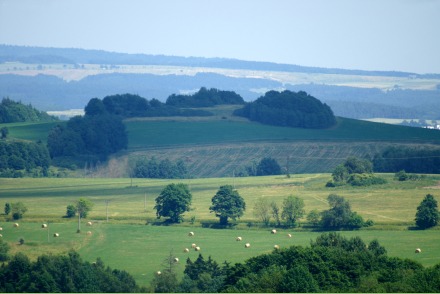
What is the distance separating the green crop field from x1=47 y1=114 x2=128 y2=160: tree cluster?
18160mm

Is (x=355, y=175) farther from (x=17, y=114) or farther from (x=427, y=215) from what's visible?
(x=17, y=114)

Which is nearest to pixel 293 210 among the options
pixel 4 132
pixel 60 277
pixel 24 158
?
pixel 60 277

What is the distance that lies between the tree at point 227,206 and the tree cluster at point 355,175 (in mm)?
17194

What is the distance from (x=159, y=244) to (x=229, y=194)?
53.8 feet

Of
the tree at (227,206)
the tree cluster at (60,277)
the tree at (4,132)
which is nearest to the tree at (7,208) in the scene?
the tree at (227,206)

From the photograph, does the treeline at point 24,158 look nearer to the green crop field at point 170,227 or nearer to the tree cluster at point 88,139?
the tree cluster at point 88,139

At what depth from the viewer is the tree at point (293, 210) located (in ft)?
318

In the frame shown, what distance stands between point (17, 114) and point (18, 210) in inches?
3360

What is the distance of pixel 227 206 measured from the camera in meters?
100

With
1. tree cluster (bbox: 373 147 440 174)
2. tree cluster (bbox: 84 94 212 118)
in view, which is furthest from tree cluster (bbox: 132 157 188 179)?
tree cluster (bbox: 84 94 212 118)

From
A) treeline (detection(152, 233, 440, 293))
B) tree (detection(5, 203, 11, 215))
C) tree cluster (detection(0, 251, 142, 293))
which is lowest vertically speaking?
tree (detection(5, 203, 11, 215))

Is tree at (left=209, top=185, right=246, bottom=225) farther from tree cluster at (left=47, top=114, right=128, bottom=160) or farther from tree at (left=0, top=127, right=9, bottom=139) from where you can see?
tree at (left=0, top=127, right=9, bottom=139)

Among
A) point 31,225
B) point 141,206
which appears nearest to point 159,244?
point 31,225

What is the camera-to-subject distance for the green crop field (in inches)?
3270
